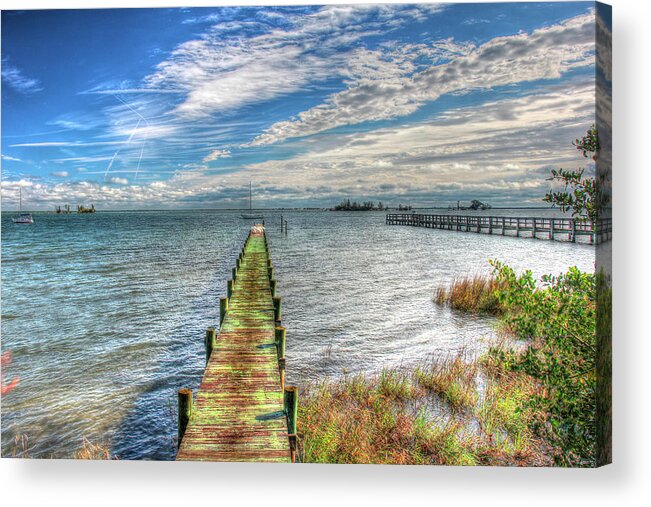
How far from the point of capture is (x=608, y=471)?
14.3 feet

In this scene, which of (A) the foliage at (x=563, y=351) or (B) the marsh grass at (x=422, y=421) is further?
(B) the marsh grass at (x=422, y=421)

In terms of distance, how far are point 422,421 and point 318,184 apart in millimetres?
3555

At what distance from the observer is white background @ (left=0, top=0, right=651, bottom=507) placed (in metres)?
4.31

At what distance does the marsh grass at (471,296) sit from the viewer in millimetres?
8388

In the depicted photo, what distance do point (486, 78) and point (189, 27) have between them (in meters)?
3.67

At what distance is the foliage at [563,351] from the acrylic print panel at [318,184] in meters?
0.02

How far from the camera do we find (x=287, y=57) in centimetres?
561

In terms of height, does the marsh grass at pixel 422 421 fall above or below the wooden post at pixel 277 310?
Answer: below

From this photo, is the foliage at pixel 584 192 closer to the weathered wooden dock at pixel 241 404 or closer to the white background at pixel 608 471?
the white background at pixel 608 471

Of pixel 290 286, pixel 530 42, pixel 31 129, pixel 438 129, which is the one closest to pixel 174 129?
pixel 31 129

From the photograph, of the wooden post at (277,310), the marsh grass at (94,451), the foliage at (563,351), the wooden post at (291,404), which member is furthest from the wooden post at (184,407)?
the wooden post at (277,310)

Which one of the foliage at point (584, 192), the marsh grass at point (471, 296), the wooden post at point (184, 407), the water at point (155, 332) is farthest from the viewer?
the marsh grass at point (471, 296)

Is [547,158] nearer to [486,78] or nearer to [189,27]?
[486,78]

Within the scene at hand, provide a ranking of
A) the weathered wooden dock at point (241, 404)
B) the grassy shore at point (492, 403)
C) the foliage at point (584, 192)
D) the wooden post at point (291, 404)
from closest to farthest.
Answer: the weathered wooden dock at point (241, 404) → the grassy shore at point (492, 403) → the wooden post at point (291, 404) → the foliage at point (584, 192)
